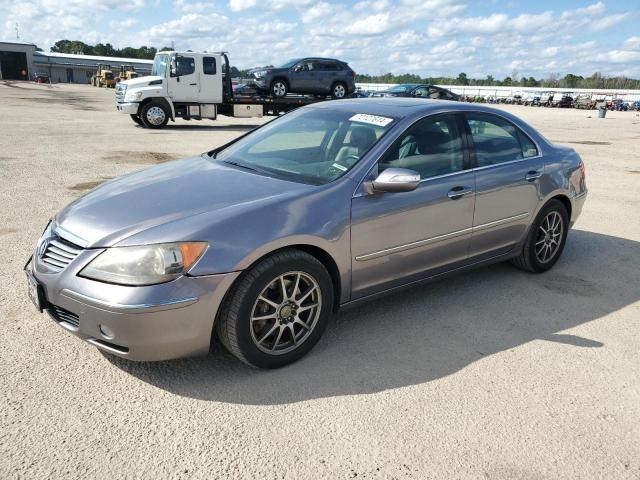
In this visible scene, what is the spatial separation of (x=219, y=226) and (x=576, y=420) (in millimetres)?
2153

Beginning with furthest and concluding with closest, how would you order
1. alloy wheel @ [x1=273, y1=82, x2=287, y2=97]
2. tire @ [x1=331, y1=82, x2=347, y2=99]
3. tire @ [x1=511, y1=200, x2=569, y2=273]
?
1. tire @ [x1=331, y1=82, x2=347, y2=99]
2. alloy wheel @ [x1=273, y1=82, x2=287, y2=97]
3. tire @ [x1=511, y1=200, x2=569, y2=273]

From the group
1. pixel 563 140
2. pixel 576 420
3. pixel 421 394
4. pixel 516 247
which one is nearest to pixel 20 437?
pixel 421 394

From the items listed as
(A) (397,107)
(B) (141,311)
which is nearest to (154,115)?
(A) (397,107)

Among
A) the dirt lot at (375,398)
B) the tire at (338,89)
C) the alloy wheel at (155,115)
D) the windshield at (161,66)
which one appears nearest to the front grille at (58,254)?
the dirt lot at (375,398)

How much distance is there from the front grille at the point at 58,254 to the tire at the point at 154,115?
16.3 meters

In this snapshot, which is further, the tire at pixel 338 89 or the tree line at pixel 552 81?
the tree line at pixel 552 81

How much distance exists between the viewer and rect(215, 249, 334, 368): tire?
2934mm

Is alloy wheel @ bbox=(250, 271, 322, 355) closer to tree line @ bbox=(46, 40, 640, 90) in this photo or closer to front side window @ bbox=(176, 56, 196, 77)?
front side window @ bbox=(176, 56, 196, 77)

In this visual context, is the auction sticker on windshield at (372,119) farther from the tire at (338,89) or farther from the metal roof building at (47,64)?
the metal roof building at (47,64)

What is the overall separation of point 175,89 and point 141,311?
1730 centimetres

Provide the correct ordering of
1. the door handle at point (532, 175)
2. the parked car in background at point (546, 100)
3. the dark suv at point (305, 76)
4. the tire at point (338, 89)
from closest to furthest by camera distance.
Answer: the door handle at point (532, 175) < the dark suv at point (305, 76) < the tire at point (338, 89) < the parked car in background at point (546, 100)

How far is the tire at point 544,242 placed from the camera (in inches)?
189

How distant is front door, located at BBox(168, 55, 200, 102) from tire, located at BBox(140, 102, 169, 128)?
0.59 meters

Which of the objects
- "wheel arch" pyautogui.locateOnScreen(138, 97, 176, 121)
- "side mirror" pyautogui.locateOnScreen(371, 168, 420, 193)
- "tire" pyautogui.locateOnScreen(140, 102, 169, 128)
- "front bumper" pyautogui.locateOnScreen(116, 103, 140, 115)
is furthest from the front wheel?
"side mirror" pyautogui.locateOnScreen(371, 168, 420, 193)
